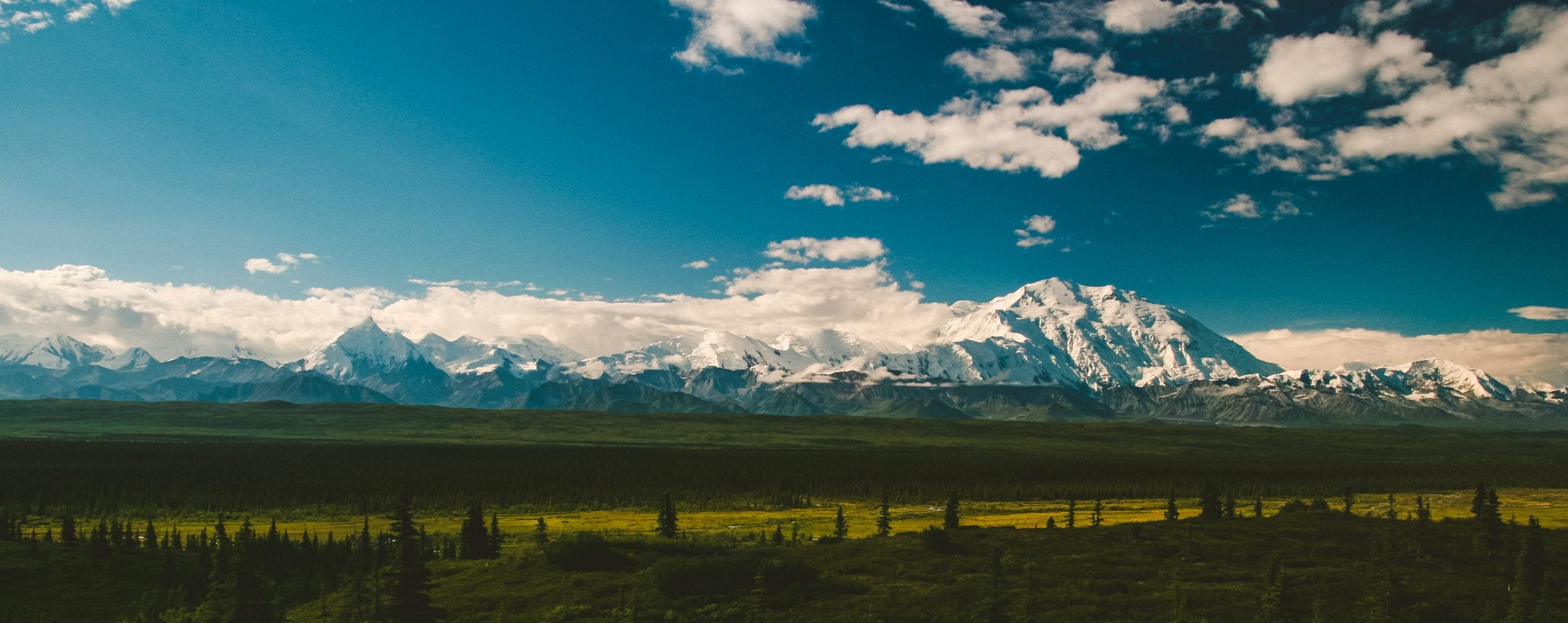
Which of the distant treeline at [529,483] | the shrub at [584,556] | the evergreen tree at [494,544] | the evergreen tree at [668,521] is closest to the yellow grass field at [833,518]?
the evergreen tree at [494,544]

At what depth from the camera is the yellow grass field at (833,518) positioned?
93312 millimetres

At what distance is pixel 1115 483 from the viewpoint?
166125 mm

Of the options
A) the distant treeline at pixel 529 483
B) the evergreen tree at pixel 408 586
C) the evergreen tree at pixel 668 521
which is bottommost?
the distant treeline at pixel 529 483

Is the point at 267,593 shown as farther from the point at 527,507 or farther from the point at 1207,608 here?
the point at 527,507

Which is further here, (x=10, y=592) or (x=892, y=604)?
(x=10, y=592)

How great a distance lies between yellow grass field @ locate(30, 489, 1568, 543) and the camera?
93312mm

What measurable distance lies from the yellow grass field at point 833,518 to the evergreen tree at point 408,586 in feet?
144

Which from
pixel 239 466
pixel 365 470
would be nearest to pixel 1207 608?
pixel 365 470

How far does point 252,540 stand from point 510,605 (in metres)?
33.5

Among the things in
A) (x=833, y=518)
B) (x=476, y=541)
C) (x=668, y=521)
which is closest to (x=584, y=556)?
(x=476, y=541)

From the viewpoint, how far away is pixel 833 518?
107125 mm

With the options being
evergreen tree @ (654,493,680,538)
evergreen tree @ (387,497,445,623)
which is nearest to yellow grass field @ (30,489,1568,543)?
evergreen tree @ (654,493,680,538)

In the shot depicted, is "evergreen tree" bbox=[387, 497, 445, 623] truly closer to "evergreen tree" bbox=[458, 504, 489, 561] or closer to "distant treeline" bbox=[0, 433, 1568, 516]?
"evergreen tree" bbox=[458, 504, 489, 561]

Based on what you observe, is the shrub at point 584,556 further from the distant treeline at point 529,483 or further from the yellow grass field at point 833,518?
the distant treeline at point 529,483
